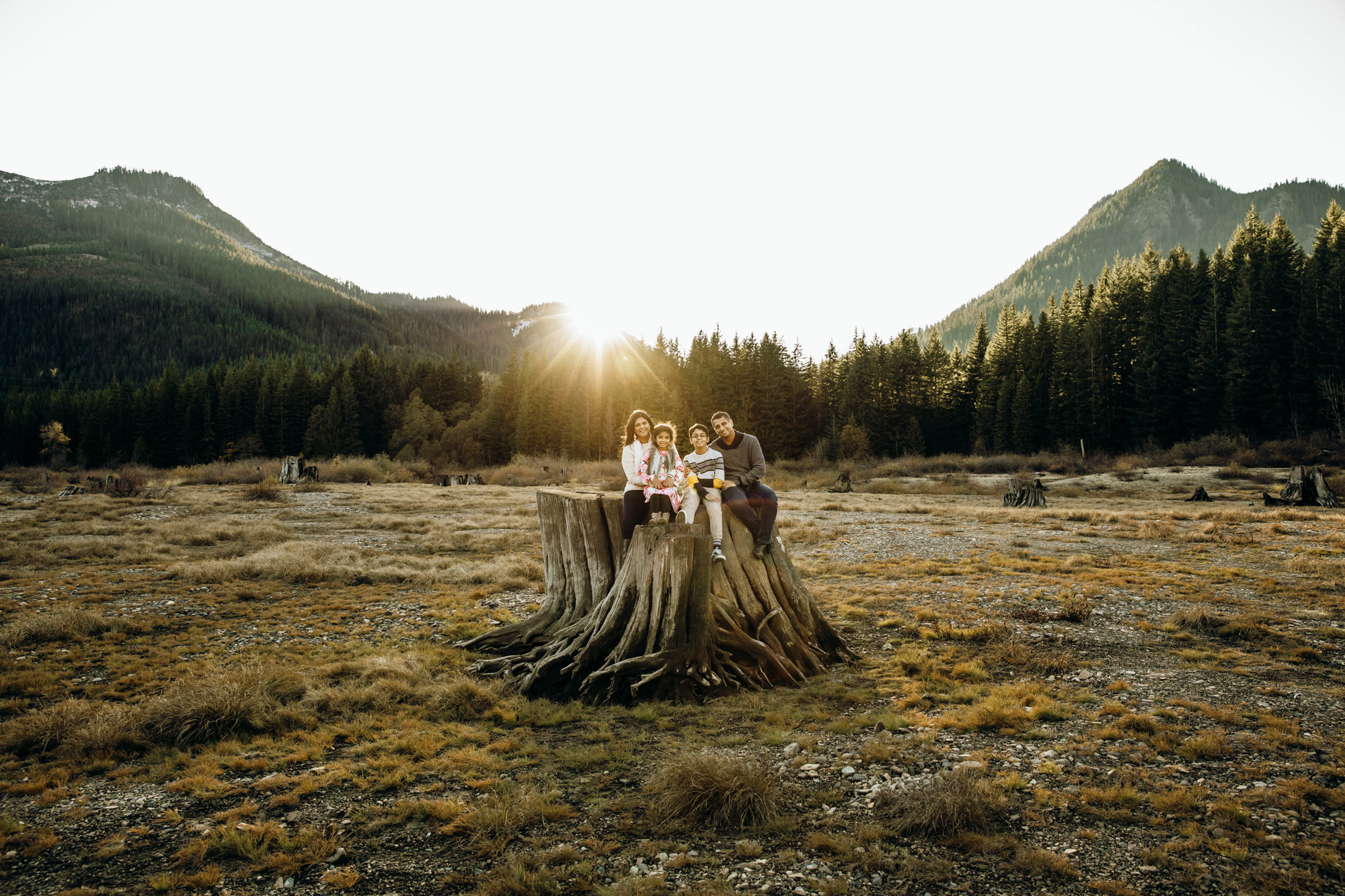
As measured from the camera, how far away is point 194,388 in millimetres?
74688

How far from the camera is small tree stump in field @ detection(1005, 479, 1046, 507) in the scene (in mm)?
29172

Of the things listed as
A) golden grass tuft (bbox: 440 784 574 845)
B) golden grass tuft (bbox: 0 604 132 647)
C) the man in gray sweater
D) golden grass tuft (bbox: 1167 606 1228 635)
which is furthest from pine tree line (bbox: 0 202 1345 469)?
golden grass tuft (bbox: 440 784 574 845)

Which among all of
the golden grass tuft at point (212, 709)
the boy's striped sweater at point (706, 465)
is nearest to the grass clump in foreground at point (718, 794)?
the boy's striped sweater at point (706, 465)

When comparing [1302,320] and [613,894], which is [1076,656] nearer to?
[613,894]

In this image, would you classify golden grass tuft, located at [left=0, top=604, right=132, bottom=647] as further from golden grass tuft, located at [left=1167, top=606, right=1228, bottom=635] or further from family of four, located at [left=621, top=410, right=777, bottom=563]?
golden grass tuft, located at [left=1167, top=606, right=1228, bottom=635]

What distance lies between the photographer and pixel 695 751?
532 centimetres

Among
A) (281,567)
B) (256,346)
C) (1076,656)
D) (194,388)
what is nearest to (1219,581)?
(1076,656)

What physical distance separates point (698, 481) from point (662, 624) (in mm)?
1891

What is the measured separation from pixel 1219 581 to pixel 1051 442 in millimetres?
49992

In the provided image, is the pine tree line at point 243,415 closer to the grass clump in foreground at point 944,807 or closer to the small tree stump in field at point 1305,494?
the small tree stump in field at point 1305,494

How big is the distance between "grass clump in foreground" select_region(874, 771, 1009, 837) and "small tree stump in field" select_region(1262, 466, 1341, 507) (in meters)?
28.5

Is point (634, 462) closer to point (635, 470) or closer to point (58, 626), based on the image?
point (635, 470)

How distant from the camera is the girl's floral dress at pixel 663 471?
7.87 meters

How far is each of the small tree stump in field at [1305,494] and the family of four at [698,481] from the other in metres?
26.9
